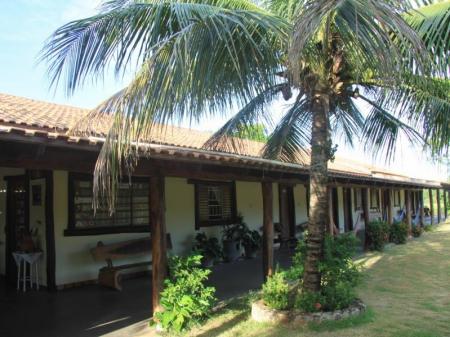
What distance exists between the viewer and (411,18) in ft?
18.2

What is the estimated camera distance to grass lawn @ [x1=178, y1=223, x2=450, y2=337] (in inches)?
232

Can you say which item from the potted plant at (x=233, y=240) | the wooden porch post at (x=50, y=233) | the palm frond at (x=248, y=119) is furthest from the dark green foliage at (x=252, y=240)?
the wooden porch post at (x=50, y=233)

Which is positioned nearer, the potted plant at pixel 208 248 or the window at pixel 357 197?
the potted plant at pixel 208 248

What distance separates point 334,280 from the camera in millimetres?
6688

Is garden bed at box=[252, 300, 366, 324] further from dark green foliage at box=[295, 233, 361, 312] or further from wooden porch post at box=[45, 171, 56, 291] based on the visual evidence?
wooden porch post at box=[45, 171, 56, 291]

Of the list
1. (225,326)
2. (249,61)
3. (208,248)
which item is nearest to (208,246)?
(208,248)

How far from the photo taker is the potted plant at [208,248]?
1096 centimetres

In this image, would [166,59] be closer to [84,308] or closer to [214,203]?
[84,308]

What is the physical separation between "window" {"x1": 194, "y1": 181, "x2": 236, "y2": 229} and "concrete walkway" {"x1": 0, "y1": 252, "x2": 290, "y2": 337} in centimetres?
225

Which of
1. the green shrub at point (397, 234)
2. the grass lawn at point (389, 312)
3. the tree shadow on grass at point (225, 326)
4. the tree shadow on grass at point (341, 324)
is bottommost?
the grass lawn at point (389, 312)

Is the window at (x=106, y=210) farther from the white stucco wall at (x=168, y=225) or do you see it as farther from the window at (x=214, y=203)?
the window at (x=214, y=203)

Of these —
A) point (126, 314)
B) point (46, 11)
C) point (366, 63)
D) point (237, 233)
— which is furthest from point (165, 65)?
point (237, 233)

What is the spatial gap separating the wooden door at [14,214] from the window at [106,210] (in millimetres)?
1096

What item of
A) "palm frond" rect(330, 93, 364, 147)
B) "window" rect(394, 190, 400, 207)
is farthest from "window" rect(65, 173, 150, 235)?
"window" rect(394, 190, 400, 207)
